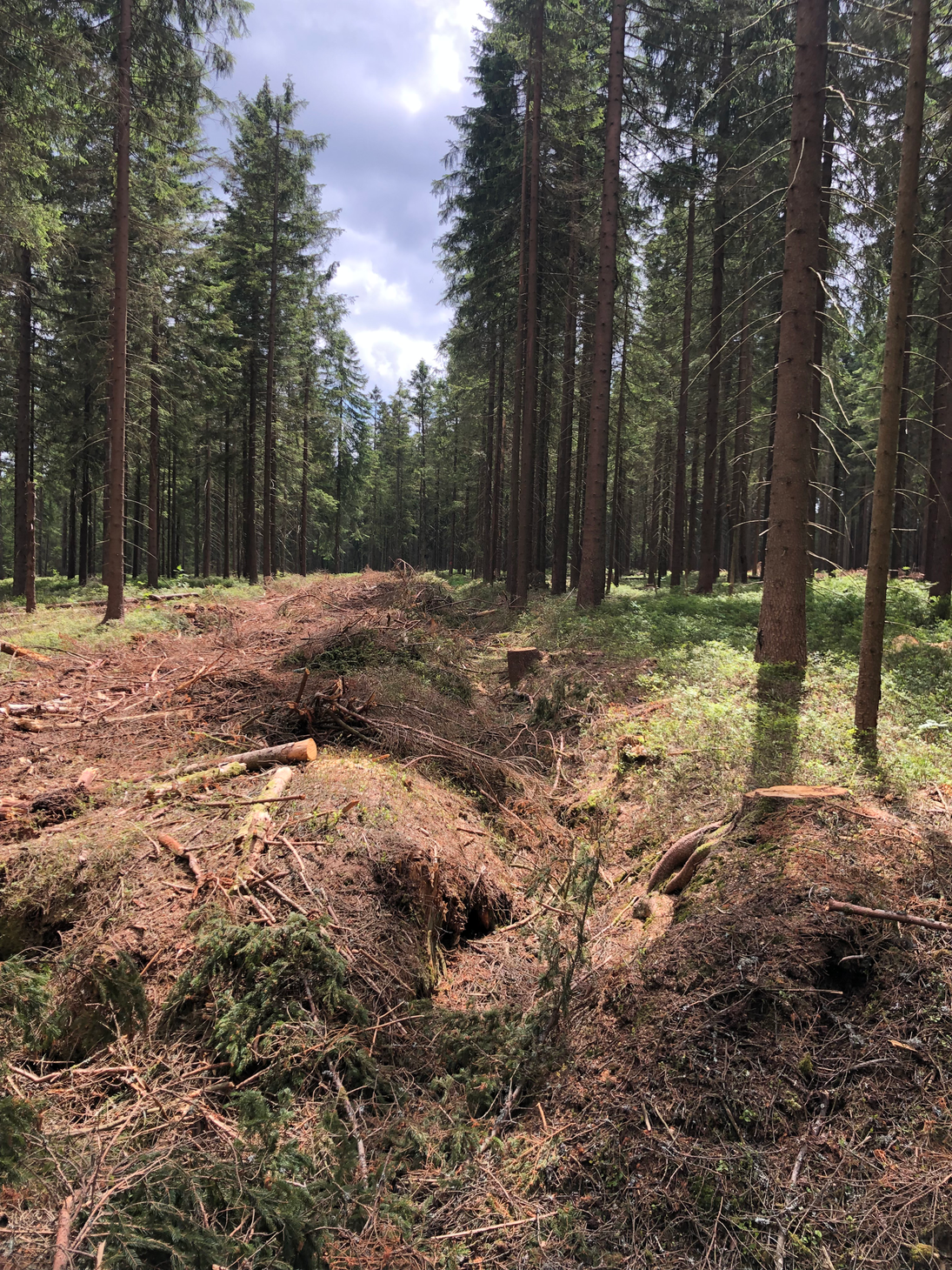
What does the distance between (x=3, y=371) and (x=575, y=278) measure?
18908 millimetres

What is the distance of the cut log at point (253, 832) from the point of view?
436 centimetres

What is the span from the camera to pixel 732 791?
217 inches

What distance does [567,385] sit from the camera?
1838 centimetres

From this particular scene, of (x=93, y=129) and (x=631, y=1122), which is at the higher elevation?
(x=93, y=129)

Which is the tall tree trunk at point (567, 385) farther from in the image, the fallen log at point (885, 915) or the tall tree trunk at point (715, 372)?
the fallen log at point (885, 915)

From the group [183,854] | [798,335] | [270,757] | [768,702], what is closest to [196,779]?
[270,757]

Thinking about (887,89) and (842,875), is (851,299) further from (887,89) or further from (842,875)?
(842,875)

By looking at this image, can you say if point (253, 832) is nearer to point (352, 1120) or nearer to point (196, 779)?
point (196, 779)

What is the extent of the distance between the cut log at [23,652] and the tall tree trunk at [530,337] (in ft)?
36.6

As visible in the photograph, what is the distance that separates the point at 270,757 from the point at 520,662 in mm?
5324

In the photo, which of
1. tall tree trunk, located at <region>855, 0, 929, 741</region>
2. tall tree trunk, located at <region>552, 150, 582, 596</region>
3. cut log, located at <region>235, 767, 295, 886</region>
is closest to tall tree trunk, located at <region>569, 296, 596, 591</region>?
tall tree trunk, located at <region>552, 150, 582, 596</region>

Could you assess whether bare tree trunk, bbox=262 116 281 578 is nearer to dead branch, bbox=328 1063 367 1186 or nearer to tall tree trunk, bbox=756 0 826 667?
tall tree trunk, bbox=756 0 826 667

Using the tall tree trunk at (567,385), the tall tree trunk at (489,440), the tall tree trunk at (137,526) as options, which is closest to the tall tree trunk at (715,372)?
the tall tree trunk at (567,385)

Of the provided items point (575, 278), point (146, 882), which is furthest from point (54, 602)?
point (575, 278)
